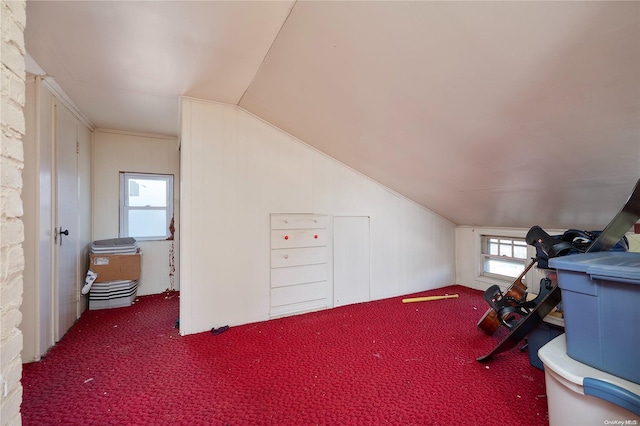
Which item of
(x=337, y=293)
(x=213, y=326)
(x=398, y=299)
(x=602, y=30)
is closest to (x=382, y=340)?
(x=337, y=293)

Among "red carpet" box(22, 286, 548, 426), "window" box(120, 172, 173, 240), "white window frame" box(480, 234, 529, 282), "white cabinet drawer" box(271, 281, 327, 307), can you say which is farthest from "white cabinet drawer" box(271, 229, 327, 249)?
"white window frame" box(480, 234, 529, 282)

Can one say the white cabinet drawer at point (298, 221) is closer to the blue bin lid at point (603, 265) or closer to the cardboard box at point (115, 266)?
the cardboard box at point (115, 266)

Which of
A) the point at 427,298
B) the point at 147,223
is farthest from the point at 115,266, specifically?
the point at 427,298

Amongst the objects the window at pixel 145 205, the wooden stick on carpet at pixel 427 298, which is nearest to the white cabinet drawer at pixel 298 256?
the wooden stick on carpet at pixel 427 298

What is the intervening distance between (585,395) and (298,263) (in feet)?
7.76

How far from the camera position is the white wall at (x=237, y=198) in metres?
2.53

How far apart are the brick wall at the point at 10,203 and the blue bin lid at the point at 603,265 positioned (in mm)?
2227

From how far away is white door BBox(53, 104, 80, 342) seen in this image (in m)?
2.41

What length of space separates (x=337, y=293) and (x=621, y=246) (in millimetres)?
2490

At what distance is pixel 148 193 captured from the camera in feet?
12.6

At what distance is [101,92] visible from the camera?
8.07 feet

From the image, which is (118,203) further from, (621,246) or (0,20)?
(621,246)

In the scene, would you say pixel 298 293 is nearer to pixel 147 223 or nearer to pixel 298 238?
pixel 298 238

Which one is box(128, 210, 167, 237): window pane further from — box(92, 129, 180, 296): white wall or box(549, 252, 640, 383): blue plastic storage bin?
box(549, 252, 640, 383): blue plastic storage bin
